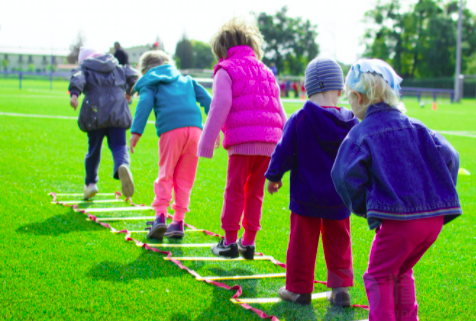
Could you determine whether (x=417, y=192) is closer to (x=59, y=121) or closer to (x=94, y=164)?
(x=94, y=164)

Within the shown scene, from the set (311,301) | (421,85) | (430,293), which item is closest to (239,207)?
(311,301)

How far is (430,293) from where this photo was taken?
334 centimetres

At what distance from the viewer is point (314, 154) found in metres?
3.03

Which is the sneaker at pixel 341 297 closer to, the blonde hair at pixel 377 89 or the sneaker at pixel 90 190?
the blonde hair at pixel 377 89

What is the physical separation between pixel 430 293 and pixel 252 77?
80.9 inches

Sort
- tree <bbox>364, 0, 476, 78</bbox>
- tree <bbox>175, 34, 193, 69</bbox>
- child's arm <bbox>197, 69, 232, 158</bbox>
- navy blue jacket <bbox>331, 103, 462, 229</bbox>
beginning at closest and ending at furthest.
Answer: navy blue jacket <bbox>331, 103, 462, 229</bbox> < child's arm <bbox>197, 69, 232, 158</bbox> < tree <bbox>364, 0, 476, 78</bbox> < tree <bbox>175, 34, 193, 69</bbox>

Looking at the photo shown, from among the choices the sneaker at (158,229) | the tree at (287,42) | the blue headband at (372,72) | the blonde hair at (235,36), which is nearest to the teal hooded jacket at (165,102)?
the blonde hair at (235,36)

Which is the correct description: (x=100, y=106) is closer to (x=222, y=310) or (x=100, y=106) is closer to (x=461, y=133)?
(x=222, y=310)

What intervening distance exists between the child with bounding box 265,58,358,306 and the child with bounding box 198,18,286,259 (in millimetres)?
743

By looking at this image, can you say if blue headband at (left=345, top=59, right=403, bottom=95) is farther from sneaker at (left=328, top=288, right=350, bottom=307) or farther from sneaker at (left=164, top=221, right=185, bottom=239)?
sneaker at (left=164, top=221, right=185, bottom=239)

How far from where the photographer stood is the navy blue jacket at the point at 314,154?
2996 millimetres

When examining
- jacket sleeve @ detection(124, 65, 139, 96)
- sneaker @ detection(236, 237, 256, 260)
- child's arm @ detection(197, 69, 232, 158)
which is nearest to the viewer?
child's arm @ detection(197, 69, 232, 158)

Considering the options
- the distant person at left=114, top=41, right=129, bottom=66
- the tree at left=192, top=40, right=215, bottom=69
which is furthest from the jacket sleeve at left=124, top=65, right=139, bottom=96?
the tree at left=192, top=40, right=215, bottom=69

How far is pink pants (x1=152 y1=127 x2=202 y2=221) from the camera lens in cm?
446
